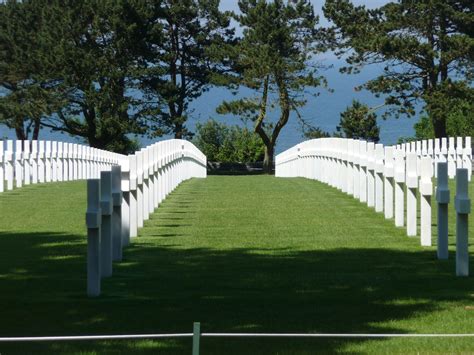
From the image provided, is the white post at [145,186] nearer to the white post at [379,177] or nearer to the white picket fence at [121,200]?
the white picket fence at [121,200]

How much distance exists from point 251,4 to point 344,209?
81.2 metres

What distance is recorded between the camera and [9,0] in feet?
356

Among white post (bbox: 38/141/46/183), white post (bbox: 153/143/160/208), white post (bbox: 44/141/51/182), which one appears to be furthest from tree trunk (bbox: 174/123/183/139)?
white post (bbox: 153/143/160/208)

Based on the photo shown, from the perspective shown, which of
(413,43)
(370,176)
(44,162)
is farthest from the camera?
(413,43)

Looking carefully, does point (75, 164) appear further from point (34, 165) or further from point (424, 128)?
point (424, 128)

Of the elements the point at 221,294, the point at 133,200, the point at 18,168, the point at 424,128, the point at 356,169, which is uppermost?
the point at 424,128

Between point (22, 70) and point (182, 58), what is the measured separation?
37.8 ft

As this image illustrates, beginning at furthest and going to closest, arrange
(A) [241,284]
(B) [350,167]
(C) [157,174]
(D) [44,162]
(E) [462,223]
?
(D) [44,162]
(B) [350,167]
(C) [157,174]
(E) [462,223]
(A) [241,284]

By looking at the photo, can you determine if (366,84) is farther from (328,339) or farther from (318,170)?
(328,339)

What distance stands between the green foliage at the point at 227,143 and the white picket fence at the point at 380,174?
71.2m

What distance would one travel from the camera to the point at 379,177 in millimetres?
22844

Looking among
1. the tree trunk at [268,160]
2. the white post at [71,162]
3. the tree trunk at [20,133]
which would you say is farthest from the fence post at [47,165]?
the tree trunk at [20,133]

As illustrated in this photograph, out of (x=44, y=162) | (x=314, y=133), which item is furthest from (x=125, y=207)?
(x=314, y=133)

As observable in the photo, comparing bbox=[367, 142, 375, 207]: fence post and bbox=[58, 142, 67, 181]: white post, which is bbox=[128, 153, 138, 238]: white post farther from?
bbox=[58, 142, 67, 181]: white post
